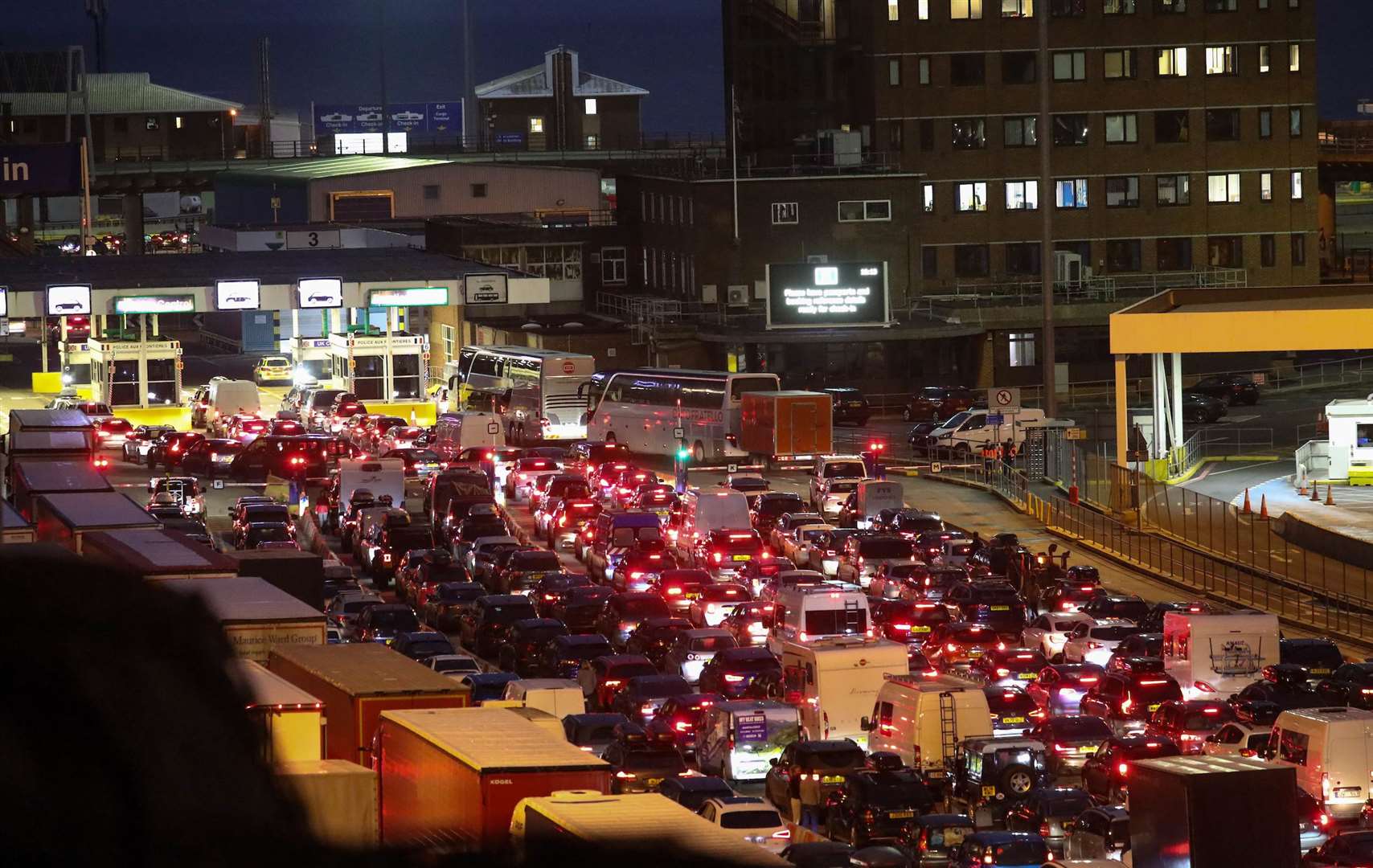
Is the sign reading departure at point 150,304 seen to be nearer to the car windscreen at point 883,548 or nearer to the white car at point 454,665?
the car windscreen at point 883,548

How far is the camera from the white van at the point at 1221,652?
92.7 feet

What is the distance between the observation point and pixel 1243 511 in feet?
138

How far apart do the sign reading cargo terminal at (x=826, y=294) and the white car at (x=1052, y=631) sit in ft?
130

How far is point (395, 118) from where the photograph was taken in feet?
553

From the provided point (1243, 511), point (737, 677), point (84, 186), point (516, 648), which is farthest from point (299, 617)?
point (84, 186)

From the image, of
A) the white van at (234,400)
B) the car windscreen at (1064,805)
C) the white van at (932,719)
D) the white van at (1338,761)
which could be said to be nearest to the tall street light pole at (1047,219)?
the white van at (932,719)

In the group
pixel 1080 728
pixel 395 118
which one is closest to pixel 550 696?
pixel 1080 728

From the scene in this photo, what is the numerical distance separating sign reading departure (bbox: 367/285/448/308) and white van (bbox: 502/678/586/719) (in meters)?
46.9

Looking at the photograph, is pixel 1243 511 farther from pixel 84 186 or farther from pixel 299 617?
pixel 84 186

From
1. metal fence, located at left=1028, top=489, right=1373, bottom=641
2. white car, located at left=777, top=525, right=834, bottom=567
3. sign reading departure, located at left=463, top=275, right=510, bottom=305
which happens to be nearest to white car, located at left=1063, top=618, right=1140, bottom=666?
metal fence, located at left=1028, top=489, right=1373, bottom=641

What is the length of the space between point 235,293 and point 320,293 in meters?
2.89

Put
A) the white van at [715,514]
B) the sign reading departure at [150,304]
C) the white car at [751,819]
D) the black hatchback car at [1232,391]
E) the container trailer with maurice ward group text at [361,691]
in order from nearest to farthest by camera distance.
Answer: the container trailer with maurice ward group text at [361,691] < the white car at [751,819] < the white van at [715,514] < the sign reading departure at [150,304] < the black hatchback car at [1232,391]

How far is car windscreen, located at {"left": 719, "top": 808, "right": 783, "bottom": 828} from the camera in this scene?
19625mm

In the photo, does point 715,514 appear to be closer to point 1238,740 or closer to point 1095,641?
point 1095,641
